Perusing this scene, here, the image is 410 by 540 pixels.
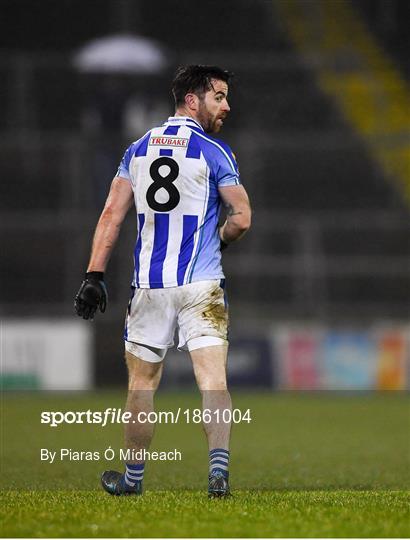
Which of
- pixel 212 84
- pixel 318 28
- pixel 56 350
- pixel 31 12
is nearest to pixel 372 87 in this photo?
pixel 318 28

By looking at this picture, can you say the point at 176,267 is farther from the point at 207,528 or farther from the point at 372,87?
the point at 372,87

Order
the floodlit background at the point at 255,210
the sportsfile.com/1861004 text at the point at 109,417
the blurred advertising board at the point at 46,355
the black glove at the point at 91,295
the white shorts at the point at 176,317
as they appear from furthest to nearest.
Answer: the floodlit background at the point at 255,210
the blurred advertising board at the point at 46,355
the sportsfile.com/1861004 text at the point at 109,417
the black glove at the point at 91,295
the white shorts at the point at 176,317

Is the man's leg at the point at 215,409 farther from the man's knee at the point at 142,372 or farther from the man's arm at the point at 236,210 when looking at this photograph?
the man's arm at the point at 236,210

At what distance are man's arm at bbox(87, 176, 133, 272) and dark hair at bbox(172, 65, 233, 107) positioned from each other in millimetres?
557

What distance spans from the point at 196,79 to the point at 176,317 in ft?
3.99

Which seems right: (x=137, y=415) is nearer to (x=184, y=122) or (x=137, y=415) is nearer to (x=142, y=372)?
(x=142, y=372)

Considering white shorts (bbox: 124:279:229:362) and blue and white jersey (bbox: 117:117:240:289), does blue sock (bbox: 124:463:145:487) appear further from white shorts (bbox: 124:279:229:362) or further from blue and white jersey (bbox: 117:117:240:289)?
blue and white jersey (bbox: 117:117:240:289)

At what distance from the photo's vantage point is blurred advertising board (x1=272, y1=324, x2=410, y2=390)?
17.9m

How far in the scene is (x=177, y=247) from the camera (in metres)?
6.41

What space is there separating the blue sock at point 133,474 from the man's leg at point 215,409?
45 cm

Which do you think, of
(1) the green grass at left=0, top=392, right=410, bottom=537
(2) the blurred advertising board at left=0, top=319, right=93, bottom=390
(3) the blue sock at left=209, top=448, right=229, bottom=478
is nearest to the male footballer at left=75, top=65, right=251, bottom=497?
(3) the blue sock at left=209, top=448, right=229, bottom=478

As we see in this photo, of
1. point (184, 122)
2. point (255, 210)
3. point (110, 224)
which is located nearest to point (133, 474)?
point (110, 224)

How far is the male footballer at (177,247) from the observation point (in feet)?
21.0

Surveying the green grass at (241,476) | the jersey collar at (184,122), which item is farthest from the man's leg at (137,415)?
the jersey collar at (184,122)
